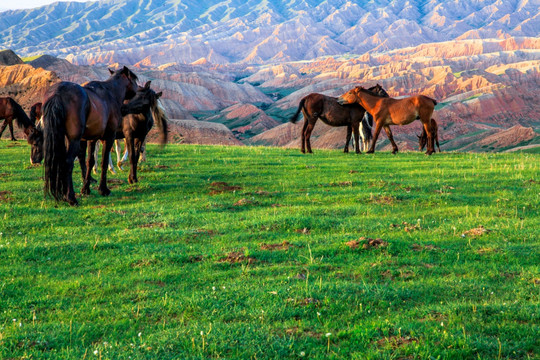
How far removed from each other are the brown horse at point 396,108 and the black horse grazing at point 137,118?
36.5 feet

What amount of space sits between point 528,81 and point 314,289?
16181 centimetres

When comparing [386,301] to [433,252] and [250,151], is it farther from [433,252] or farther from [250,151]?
[250,151]

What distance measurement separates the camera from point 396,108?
943 inches

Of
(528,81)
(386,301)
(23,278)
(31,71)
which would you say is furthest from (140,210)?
(528,81)

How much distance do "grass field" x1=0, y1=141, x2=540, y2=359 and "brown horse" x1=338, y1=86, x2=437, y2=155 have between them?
8.87 metres

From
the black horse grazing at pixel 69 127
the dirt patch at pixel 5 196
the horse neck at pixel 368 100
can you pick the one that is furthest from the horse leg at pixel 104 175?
the horse neck at pixel 368 100

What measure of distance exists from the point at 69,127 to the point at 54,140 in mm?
587

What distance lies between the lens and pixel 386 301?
6.65 meters

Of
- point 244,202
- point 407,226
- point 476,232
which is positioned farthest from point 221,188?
point 476,232

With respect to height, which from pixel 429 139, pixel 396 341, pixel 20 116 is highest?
pixel 20 116

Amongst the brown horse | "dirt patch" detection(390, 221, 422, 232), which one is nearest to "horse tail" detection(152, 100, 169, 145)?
"dirt patch" detection(390, 221, 422, 232)

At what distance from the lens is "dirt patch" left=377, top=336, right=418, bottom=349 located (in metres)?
5.53

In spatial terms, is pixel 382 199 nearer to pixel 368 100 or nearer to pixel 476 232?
pixel 476 232

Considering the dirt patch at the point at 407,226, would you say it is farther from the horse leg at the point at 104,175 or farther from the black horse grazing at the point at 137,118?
the black horse grazing at the point at 137,118
